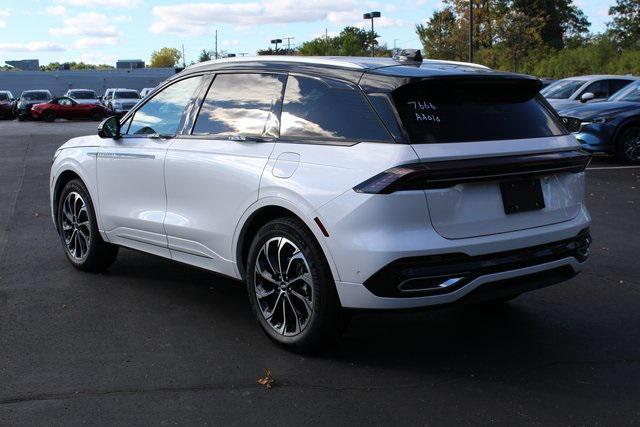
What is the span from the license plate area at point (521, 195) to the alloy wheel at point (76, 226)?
12.1 ft

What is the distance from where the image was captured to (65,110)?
40.8 metres

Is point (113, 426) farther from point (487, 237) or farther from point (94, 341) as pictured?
point (487, 237)

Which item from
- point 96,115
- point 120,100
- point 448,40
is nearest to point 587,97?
point 120,100

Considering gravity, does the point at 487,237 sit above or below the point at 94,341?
above

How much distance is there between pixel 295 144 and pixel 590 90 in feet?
47.9

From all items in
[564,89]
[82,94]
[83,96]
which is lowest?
[564,89]

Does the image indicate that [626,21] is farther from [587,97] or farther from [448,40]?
[587,97]

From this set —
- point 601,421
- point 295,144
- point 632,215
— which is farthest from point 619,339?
point 632,215

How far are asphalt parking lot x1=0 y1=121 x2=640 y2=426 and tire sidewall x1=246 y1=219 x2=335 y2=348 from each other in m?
0.13

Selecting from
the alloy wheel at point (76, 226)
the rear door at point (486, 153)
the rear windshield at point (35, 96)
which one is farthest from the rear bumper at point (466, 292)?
the rear windshield at point (35, 96)

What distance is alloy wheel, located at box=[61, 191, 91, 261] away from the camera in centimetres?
651

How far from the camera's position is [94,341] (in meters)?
4.86

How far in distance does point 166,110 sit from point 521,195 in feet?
9.16

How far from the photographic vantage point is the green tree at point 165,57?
16162cm
